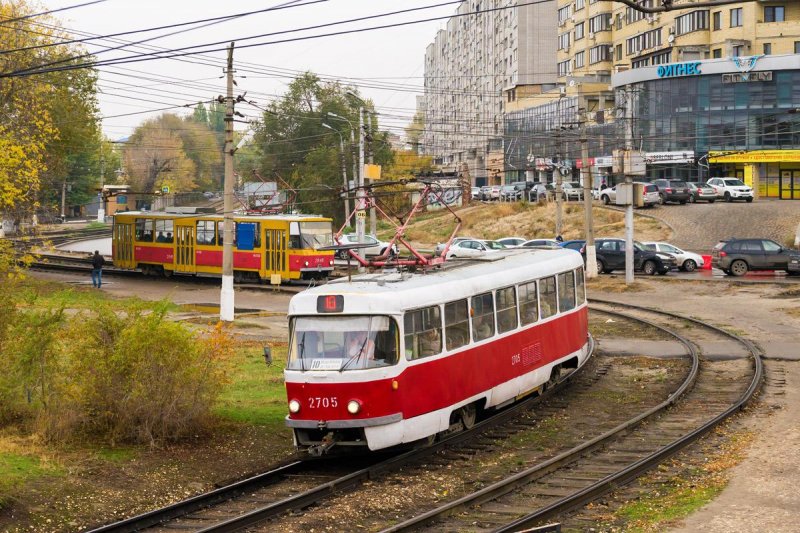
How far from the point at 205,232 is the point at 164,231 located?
137 inches

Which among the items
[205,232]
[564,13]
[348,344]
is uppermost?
[564,13]

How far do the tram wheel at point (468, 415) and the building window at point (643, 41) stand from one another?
2978 inches

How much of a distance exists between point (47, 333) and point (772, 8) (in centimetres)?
7277

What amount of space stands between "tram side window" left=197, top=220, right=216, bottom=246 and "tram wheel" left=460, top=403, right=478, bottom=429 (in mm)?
29470

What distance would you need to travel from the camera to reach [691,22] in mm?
80750

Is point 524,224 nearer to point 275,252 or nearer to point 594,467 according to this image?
point 275,252

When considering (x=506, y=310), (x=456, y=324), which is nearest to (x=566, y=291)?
(x=506, y=310)

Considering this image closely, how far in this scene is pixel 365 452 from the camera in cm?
1437

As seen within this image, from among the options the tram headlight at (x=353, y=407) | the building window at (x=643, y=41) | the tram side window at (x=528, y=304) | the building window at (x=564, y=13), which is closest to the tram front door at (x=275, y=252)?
the tram side window at (x=528, y=304)

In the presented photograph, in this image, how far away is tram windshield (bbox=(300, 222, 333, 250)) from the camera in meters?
41.7

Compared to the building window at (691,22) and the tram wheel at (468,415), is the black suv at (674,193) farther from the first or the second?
the tram wheel at (468,415)

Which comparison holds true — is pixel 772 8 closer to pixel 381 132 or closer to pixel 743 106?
pixel 743 106

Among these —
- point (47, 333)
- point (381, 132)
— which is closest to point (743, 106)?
point (381, 132)

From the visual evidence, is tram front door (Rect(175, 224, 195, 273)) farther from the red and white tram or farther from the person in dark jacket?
the red and white tram
